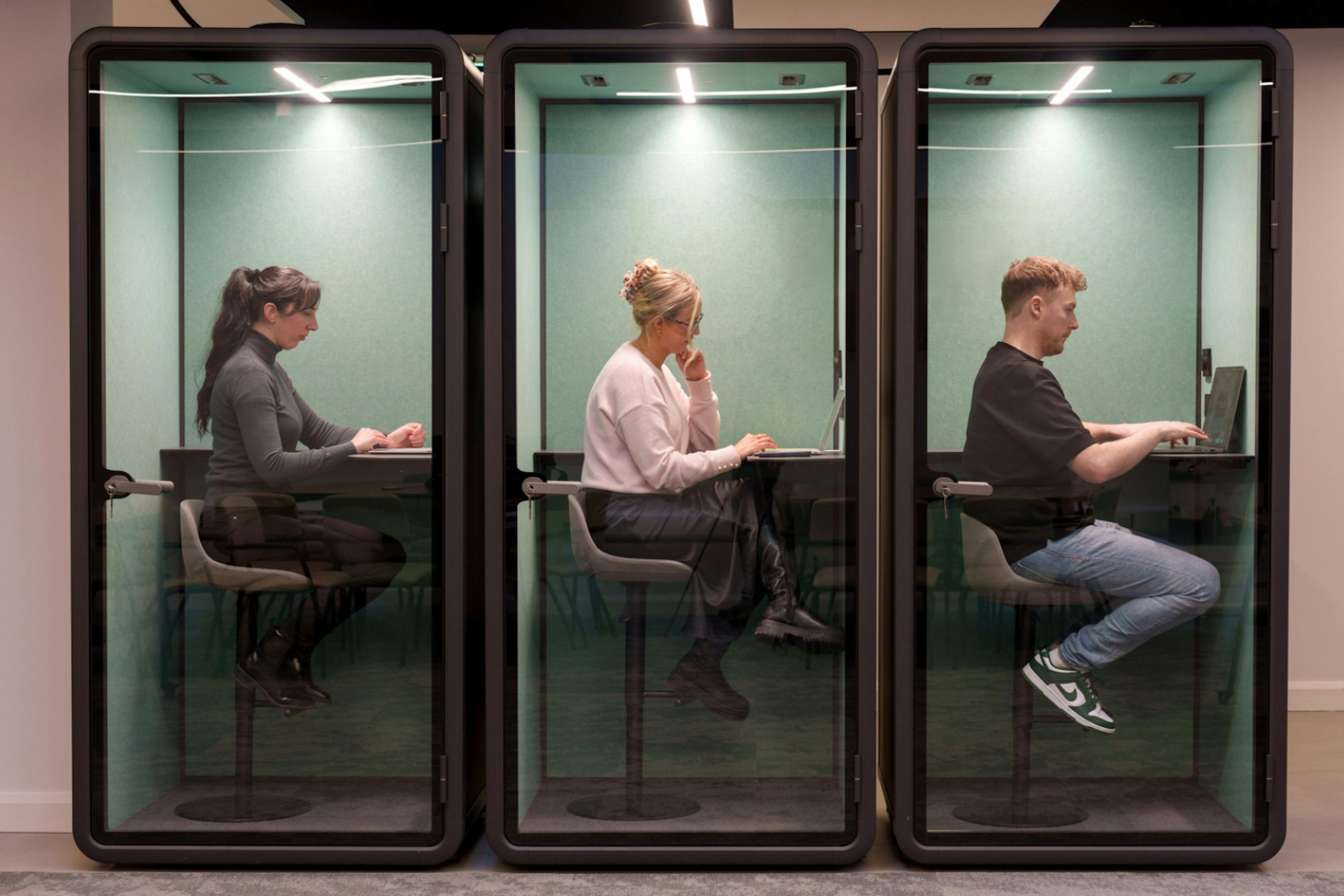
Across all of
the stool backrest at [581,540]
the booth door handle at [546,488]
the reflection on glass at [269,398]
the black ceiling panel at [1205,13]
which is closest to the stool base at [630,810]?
the reflection on glass at [269,398]

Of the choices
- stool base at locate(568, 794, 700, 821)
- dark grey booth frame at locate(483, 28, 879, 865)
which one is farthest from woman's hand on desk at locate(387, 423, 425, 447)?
stool base at locate(568, 794, 700, 821)

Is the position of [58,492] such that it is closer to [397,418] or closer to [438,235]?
[397,418]

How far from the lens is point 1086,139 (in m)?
2.86

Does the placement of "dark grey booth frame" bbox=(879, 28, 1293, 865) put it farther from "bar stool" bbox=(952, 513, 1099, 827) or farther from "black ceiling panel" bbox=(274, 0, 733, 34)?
"black ceiling panel" bbox=(274, 0, 733, 34)

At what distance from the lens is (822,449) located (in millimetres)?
2869

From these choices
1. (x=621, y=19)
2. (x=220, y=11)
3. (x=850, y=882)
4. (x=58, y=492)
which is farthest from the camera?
(x=220, y=11)

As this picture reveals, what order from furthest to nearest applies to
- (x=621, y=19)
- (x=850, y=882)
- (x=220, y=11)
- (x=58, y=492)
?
(x=220, y=11)
(x=621, y=19)
(x=58, y=492)
(x=850, y=882)

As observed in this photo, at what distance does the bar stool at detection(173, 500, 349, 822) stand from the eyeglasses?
1.09m

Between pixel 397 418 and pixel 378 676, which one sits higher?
pixel 397 418

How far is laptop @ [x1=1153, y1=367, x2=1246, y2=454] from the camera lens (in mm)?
2854

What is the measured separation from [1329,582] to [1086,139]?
283cm

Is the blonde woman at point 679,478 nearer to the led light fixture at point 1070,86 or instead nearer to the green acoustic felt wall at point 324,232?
the green acoustic felt wall at point 324,232

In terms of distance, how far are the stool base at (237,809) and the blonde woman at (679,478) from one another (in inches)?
43.5

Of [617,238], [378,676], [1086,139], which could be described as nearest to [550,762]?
[378,676]
